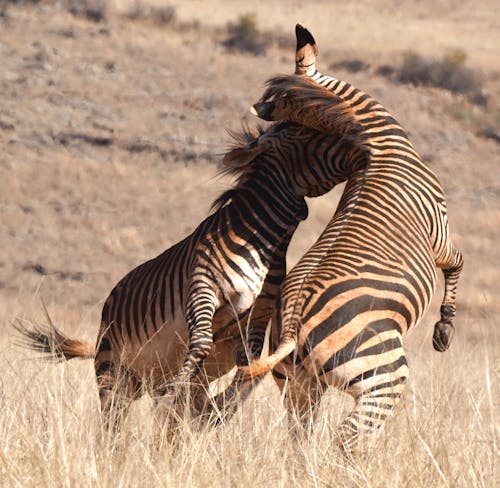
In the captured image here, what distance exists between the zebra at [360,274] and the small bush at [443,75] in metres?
30.2

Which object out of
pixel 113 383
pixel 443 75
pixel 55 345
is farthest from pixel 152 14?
pixel 113 383

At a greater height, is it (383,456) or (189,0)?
(383,456)

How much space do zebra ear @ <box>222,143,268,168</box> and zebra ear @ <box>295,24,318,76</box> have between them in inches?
18.8

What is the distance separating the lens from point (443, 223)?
5223 millimetres

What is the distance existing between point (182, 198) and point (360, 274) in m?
18.3

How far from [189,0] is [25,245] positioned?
22167mm

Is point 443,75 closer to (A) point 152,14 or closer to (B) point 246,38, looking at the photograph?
(B) point 246,38

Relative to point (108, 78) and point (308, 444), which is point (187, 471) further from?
point (108, 78)

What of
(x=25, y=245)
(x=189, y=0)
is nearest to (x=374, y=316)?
(x=25, y=245)

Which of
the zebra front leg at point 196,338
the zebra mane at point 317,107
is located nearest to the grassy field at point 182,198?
the zebra front leg at point 196,338

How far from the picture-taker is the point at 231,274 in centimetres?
518

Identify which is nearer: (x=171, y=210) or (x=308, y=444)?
(x=308, y=444)

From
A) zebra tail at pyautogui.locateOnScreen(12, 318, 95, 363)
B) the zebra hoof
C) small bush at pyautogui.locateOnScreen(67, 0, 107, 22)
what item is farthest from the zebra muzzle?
small bush at pyautogui.locateOnScreen(67, 0, 107, 22)

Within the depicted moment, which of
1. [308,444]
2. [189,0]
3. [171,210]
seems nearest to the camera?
[308,444]
